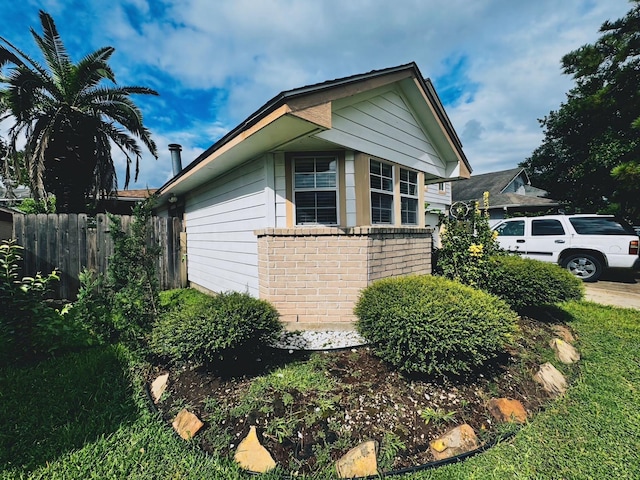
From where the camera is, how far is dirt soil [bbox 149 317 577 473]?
210 centimetres

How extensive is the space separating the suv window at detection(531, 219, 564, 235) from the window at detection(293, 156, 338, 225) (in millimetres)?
7863

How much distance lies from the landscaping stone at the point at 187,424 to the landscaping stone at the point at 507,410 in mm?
2596

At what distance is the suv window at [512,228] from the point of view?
905 cm

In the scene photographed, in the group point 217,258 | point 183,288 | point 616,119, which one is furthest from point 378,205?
point 616,119

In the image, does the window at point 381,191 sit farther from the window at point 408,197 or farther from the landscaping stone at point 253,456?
the landscaping stone at point 253,456

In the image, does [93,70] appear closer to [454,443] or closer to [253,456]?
[253,456]

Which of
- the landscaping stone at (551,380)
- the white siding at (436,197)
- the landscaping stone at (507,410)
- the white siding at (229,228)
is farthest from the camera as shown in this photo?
the white siding at (436,197)

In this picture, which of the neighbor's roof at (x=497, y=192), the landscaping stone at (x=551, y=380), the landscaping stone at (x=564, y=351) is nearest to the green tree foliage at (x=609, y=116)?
the neighbor's roof at (x=497, y=192)

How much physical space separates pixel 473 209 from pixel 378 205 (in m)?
2.12

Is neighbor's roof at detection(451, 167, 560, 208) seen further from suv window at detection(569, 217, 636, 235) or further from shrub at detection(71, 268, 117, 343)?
shrub at detection(71, 268, 117, 343)

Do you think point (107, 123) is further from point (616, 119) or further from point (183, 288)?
point (616, 119)

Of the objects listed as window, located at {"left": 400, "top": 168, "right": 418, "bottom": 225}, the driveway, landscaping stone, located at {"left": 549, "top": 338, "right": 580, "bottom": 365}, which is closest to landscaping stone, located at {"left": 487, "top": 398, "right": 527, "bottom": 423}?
landscaping stone, located at {"left": 549, "top": 338, "right": 580, "bottom": 365}

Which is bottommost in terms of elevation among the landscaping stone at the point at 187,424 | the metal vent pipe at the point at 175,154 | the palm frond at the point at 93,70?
the landscaping stone at the point at 187,424

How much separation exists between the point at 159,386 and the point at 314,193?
3.35 meters
